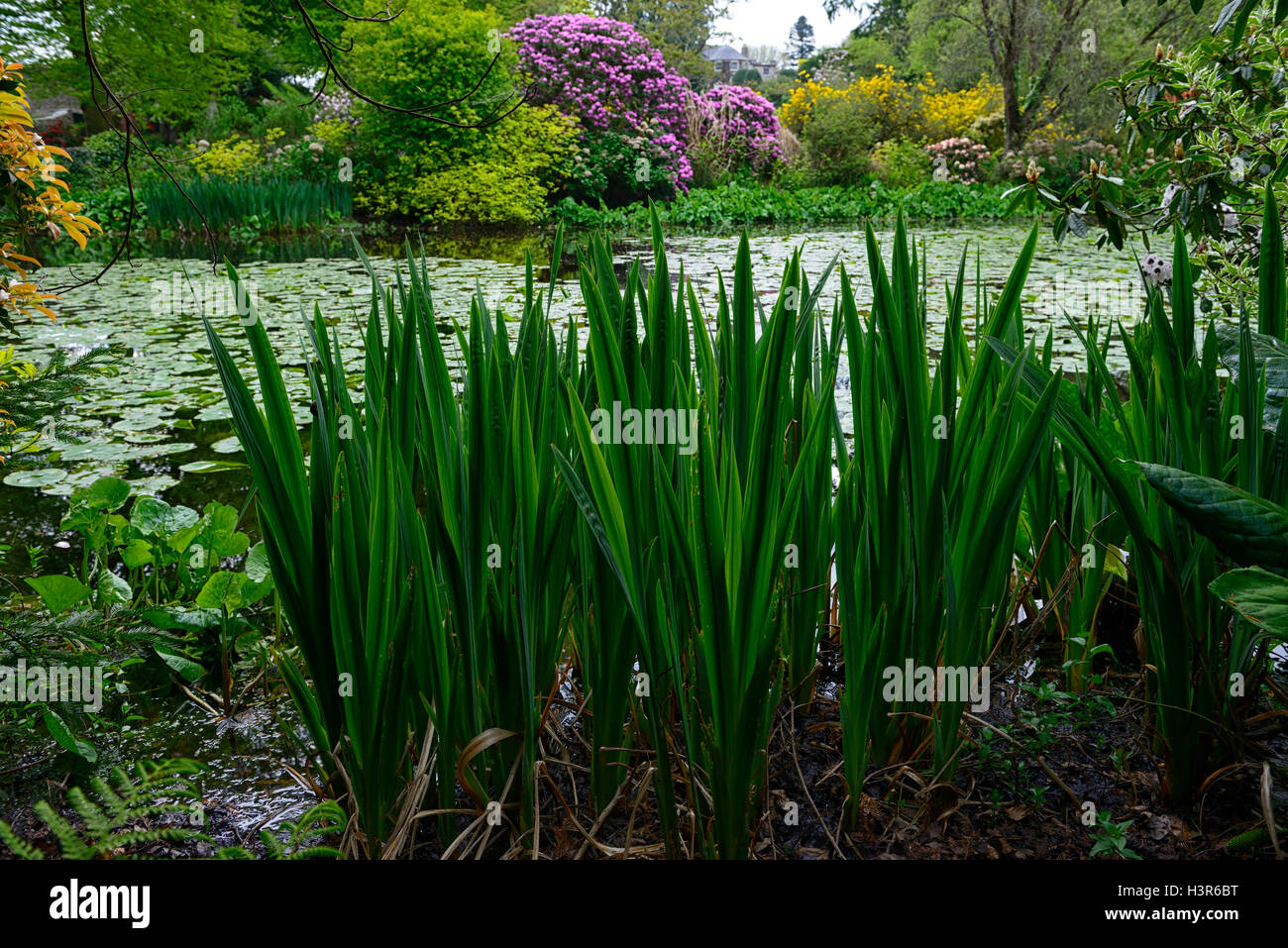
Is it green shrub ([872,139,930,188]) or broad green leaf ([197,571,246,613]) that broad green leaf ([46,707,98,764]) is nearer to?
broad green leaf ([197,571,246,613])

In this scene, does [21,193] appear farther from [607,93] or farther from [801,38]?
[801,38]

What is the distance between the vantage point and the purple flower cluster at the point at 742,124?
13859 millimetres

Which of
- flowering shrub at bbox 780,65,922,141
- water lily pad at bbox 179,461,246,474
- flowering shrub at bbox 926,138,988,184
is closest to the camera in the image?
water lily pad at bbox 179,461,246,474

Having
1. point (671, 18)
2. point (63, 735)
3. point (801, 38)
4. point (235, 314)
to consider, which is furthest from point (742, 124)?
point (801, 38)

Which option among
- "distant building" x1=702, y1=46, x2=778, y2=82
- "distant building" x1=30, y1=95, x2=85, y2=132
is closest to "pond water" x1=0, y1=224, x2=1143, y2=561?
"distant building" x1=30, y1=95, x2=85, y2=132

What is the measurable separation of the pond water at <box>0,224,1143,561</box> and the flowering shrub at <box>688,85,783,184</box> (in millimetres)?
4646

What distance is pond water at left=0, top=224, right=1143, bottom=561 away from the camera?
9.52 ft

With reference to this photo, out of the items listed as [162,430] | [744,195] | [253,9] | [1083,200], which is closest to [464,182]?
[744,195]

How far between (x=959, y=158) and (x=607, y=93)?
247 inches

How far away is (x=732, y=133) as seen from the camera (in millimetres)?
14133

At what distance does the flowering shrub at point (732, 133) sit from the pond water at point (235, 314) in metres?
4.65

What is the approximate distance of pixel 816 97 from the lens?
52.2ft

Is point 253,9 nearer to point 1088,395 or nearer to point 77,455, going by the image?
point 77,455
